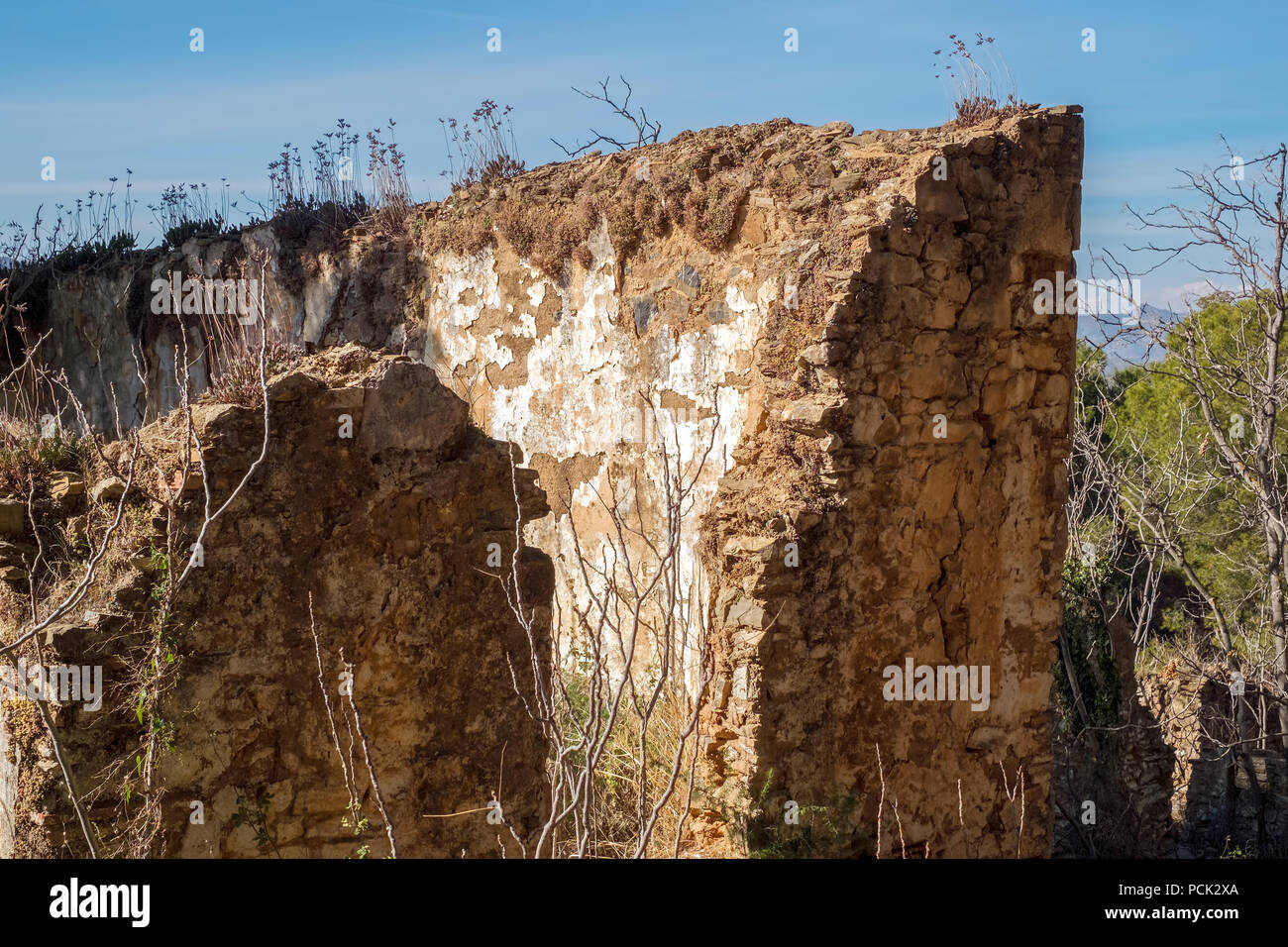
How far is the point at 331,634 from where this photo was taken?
4.27 meters

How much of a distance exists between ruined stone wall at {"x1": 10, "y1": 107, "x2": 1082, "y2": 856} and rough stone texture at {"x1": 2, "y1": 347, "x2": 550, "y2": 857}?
2.50 ft

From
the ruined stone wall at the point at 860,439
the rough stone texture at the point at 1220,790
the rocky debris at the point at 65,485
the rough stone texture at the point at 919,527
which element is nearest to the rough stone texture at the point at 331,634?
the rocky debris at the point at 65,485

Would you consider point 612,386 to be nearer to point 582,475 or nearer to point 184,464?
point 582,475

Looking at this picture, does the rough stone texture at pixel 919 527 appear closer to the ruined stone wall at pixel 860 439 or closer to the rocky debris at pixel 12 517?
the ruined stone wall at pixel 860 439

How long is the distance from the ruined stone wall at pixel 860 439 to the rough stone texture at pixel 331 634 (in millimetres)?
762

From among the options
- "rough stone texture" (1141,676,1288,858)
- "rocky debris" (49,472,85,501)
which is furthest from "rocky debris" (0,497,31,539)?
"rough stone texture" (1141,676,1288,858)

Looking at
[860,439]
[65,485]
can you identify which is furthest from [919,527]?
[65,485]

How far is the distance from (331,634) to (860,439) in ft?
7.91

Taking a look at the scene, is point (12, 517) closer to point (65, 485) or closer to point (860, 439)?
point (65, 485)

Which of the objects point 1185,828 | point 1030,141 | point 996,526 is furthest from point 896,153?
point 1185,828

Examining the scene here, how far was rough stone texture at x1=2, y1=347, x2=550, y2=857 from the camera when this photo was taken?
3982 millimetres

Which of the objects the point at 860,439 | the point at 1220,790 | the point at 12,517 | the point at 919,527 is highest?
the point at 860,439

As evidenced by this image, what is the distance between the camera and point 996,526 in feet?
19.7

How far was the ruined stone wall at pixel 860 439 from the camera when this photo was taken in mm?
5309
